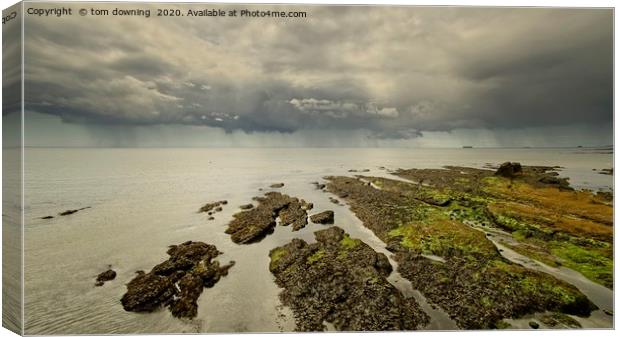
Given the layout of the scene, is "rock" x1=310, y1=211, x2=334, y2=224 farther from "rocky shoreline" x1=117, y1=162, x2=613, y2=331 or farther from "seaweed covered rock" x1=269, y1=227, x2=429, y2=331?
"seaweed covered rock" x1=269, y1=227, x2=429, y2=331

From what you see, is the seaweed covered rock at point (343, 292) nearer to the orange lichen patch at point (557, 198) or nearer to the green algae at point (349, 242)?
the green algae at point (349, 242)

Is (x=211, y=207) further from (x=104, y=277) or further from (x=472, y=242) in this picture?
(x=472, y=242)

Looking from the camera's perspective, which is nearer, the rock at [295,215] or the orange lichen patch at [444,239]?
the orange lichen patch at [444,239]

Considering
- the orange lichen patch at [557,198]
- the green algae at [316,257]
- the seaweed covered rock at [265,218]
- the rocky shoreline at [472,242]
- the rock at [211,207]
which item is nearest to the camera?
the rocky shoreline at [472,242]

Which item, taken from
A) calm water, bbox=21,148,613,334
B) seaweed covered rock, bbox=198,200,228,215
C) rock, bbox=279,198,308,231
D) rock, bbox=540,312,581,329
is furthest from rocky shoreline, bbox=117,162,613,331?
seaweed covered rock, bbox=198,200,228,215

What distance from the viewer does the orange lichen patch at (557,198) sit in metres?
8.19

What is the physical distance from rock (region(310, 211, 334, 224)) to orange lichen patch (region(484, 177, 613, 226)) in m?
7.95

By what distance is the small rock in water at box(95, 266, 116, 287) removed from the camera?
309 inches

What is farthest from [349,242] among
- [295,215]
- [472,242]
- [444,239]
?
[472,242]

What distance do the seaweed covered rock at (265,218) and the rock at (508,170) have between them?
1016cm

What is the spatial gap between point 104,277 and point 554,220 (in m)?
15.9

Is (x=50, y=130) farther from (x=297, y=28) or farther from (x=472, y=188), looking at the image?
(x=472, y=188)

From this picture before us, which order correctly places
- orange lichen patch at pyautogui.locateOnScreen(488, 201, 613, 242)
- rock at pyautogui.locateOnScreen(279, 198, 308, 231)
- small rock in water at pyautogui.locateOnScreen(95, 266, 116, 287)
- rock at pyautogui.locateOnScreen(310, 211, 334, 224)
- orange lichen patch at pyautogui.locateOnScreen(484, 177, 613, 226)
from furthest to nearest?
rock at pyautogui.locateOnScreen(310, 211, 334, 224)
rock at pyautogui.locateOnScreen(279, 198, 308, 231)
orange lichen patch at pyautogui.locateOnScreen(484, 177, 613, 226)
orange lichen patch at pyautogui.locateOnScreen(488, 201, 613, 242)
small rock in water at pyautogui.locateOnScreen(95, 266, 116, 287)

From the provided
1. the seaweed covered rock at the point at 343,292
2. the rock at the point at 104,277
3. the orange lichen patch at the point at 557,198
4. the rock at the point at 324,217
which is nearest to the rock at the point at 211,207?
the rock at the point at 324,217
